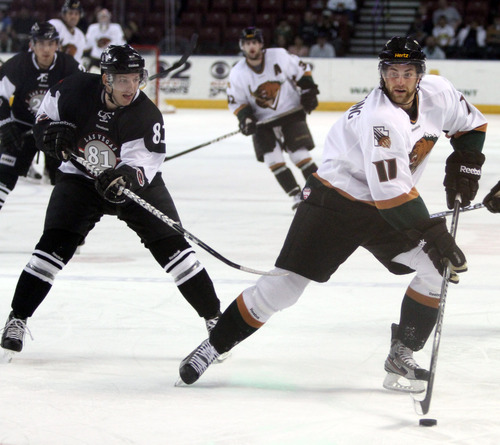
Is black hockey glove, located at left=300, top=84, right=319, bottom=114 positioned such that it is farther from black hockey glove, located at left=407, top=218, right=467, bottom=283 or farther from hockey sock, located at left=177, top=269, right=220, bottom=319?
black hockey glove, located at left=407, top=218, right=467, bottom=283

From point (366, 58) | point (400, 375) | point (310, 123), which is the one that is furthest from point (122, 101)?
point (366, 58)

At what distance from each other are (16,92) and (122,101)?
6.00 feet

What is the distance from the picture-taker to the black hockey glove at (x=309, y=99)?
5.86 meters

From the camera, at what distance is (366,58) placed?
12.4 metres

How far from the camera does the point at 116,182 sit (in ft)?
8.95

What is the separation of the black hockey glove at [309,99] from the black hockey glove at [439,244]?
140 inches

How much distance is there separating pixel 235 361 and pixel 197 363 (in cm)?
29

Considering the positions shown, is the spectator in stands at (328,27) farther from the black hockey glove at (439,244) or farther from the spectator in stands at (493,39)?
the black hockey glove at (439,244)

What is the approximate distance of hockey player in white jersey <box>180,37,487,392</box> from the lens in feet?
7.76

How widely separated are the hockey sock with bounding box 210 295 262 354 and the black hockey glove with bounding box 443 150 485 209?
0.69 metres

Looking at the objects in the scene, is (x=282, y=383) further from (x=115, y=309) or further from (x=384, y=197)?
(x=115, y=309)

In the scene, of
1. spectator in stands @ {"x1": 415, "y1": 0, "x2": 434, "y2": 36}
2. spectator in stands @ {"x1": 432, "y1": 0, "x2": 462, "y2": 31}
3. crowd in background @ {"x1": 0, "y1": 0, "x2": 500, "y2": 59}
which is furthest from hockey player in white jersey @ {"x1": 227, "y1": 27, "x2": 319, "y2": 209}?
spectator in stands @ {"x1": 432, "y1": 0, "x2": 462, "y2": 31}

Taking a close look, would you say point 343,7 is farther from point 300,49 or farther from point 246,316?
point 246,316

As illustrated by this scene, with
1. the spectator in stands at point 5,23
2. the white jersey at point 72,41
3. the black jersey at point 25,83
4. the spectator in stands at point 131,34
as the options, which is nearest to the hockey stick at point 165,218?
the black jersey at point 25,83
